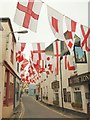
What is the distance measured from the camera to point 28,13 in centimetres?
1232

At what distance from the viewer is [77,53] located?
17.5m

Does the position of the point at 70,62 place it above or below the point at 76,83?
above

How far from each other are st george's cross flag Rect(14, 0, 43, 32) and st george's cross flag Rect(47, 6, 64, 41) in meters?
0.68

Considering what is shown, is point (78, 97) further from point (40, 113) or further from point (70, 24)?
point (70, 24)

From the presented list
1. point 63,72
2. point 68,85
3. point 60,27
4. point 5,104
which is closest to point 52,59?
point 63,72

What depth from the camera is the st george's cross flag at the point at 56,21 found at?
12.0 meters

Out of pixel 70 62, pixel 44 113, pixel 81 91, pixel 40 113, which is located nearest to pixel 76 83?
pixel 81 91

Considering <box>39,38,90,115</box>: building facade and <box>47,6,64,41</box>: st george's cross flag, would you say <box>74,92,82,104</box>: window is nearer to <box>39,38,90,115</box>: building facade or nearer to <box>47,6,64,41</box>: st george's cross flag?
<box>39,38,90,115</box>: building facade

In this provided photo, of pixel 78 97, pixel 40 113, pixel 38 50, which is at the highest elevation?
pixel 38 50

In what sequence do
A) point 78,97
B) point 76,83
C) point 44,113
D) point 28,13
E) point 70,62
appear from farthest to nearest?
1. point 44,113
2. point 70,62
3. point 78,97
4. point 76,83
5. point 28,13

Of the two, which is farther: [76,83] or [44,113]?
[44,113]

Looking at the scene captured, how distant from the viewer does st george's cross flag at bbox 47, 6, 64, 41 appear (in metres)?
12.0

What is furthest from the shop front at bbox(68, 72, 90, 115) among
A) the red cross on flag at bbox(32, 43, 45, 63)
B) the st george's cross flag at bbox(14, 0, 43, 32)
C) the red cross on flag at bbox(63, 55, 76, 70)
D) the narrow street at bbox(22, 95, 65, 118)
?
the st george's cross flag at bbox(14, 0, 43, 32)

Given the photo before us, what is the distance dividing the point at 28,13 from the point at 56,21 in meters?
1.58
